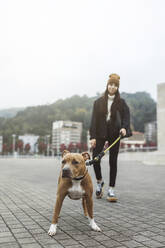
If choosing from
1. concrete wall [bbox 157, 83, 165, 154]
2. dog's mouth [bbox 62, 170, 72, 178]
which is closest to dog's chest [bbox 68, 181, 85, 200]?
dog's mouth [bbox 62, 170, 72, 178]

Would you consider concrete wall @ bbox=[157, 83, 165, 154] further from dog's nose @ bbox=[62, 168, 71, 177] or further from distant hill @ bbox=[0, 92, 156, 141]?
distant hill @ bbox=[0, 92, 156, 141]

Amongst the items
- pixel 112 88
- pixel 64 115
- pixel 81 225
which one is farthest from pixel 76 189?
pixel 64 115

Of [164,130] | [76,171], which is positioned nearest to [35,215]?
[76,171]

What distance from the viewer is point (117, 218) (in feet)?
Result: 10.7

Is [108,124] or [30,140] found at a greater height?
[30,140]

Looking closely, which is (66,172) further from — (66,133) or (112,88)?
(66,133)

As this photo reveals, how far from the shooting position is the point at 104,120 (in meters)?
4.51

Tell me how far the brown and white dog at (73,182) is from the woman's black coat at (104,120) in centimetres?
180

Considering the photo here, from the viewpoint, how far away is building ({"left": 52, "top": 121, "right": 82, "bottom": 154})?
120m

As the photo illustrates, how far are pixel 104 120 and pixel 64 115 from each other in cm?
11936

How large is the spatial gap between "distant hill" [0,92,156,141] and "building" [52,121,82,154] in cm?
371

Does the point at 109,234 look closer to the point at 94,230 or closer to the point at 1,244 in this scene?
the point at 94,230

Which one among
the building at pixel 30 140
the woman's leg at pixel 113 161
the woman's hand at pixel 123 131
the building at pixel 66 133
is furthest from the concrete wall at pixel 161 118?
the building at pixel 66 133

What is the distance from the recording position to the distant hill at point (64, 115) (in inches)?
4028
